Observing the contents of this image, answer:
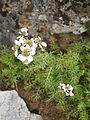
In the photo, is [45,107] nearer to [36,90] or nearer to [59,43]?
[36,90]

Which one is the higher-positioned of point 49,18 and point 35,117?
point 49,18

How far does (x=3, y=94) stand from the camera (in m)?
3.26

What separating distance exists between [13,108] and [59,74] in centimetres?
58

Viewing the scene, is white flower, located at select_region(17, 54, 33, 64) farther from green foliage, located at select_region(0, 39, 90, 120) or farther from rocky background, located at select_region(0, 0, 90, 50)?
rocky background, located at select_region(0, 0, 90, 50)

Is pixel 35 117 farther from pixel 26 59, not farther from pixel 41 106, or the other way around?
pixel 26 59

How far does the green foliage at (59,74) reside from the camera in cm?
315

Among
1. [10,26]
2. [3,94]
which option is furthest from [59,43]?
[3,94]

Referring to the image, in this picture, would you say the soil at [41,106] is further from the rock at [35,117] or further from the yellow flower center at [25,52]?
the yellow flower center at [25,52]

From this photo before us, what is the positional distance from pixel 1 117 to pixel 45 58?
28.3 inches

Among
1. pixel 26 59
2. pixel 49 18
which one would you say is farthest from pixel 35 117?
pixel 49 18

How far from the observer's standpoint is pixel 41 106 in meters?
3.37

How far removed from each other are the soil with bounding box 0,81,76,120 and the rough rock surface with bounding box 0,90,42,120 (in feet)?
0.27

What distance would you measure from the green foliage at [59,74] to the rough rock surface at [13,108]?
0.18 metres

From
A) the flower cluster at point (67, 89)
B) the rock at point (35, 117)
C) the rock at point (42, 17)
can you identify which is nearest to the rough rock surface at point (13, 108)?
the rock at point (35, 117)
